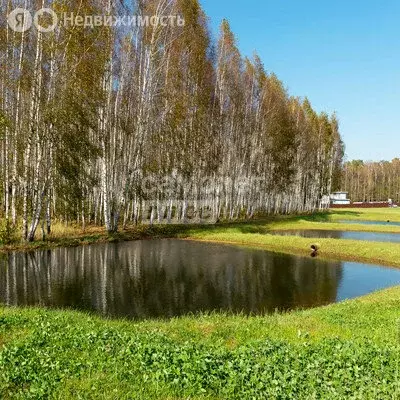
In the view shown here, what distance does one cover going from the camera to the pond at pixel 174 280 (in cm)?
1711

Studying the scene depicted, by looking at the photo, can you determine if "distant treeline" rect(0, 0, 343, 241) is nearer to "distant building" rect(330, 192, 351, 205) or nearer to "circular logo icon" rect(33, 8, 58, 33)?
"circular logo icon" rect(33, 8, 58, 33)

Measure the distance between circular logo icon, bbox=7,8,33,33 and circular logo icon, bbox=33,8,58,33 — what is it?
29.4 inches

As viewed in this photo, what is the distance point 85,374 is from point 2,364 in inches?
74.8

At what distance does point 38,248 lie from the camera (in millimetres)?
29344

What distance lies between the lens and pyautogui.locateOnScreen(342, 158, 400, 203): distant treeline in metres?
153

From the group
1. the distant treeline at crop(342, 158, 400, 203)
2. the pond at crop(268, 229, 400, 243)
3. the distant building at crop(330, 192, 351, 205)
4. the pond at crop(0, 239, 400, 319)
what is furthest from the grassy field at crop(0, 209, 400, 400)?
the distant treeline at crop(342, 158, 400, 203)

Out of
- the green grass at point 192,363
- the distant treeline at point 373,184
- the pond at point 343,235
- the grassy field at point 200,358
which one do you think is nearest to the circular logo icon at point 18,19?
the grassy field at point 200,358

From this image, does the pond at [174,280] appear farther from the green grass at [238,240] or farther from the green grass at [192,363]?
the green grass at [192,363]

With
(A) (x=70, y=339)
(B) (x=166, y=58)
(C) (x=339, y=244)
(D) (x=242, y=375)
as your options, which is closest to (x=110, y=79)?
(B) (x=166, y=58)

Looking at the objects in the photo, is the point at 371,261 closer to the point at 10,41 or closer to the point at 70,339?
the point at 70,339

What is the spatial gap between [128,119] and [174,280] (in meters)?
23.5

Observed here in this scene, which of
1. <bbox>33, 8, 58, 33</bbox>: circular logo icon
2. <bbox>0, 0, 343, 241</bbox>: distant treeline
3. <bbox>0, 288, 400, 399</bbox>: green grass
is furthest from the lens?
<bbox>0, 0, 343, 241</bbox>: distant treeline

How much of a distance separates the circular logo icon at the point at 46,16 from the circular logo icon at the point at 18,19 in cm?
75

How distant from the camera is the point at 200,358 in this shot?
857cm
